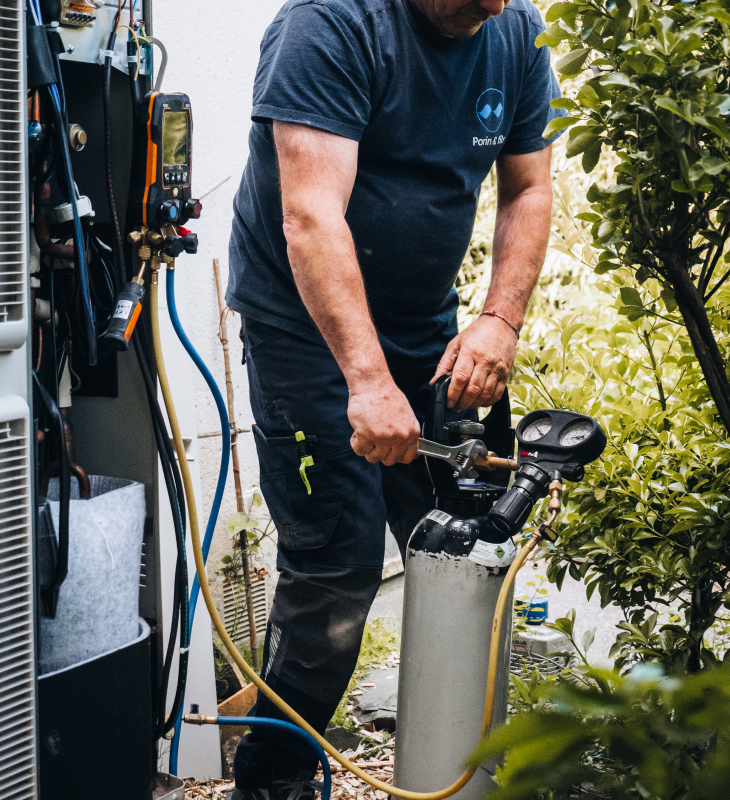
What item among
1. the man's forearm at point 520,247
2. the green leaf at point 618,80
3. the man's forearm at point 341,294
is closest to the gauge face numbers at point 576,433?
the man's forearm at point 341,294

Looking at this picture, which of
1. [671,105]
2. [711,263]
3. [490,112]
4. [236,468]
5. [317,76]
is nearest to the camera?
[671,105]

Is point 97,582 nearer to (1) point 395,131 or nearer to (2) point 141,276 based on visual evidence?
(2) point 141,276

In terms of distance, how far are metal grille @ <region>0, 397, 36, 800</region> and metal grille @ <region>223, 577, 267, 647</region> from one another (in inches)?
54.4

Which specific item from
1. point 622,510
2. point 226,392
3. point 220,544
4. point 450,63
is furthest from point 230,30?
point 622,510

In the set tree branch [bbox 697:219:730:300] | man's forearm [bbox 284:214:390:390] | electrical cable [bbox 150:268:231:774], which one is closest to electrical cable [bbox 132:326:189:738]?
electrical cable [bbox 150:268:231:774]

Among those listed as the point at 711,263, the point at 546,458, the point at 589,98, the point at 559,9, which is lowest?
the point at 546,458

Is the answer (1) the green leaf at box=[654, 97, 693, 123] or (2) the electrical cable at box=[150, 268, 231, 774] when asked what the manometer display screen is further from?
(1) the green leaf at box=[654, 97, 693, 123]

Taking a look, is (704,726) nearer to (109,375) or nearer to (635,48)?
(635,48)

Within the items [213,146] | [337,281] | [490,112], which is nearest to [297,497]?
[337,281]

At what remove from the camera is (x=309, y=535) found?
181cm

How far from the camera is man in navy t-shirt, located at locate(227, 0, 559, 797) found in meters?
1.57

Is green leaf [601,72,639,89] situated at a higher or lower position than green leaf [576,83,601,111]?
higher

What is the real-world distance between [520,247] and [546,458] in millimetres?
693

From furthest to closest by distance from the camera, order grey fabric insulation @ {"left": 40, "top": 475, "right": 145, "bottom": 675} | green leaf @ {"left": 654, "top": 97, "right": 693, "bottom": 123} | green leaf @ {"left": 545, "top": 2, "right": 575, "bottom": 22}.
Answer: grey fabric insulation @ {"left": 40, "top": 475, "right": 145, "bottom": 675}, green leaf @ {"left": 545, "top": 2, "right": 575, "bottom": 22}, green leaf @ {"left": 654, "top": 97, "right": 693, "bottom": 123}
